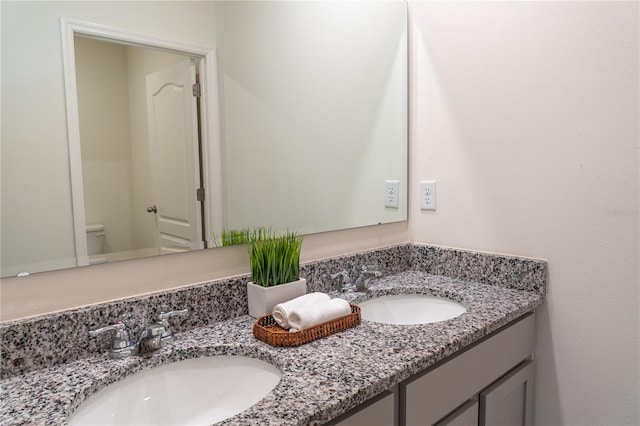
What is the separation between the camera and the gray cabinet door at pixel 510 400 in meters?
1.24

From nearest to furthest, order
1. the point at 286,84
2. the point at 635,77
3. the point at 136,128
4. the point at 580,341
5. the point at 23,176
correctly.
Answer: the point at 23,176, the point at 136,128, the point at 635,77, the point at 580,341, the point at 286,84

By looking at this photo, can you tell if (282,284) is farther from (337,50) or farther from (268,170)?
(337,50)

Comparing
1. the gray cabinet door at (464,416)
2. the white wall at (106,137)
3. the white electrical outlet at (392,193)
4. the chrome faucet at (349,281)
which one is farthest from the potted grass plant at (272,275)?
the white electrical outlet at (392,193)

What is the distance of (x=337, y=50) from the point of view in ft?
5.40

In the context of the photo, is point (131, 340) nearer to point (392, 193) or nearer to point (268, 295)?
point (268, 295)

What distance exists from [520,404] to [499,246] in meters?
0.50

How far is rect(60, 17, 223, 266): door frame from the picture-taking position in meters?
0.99

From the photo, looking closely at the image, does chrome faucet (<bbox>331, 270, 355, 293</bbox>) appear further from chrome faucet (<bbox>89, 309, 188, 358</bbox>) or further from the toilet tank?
the toilet tank

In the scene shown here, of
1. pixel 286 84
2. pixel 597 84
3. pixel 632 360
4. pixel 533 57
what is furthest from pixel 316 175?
pixel 632 360

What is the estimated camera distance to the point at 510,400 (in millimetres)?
1349

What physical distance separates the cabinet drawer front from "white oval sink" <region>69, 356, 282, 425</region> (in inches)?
12.7

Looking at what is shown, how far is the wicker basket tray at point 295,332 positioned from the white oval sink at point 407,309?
30 centimetres

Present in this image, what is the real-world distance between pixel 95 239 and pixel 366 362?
0.66m

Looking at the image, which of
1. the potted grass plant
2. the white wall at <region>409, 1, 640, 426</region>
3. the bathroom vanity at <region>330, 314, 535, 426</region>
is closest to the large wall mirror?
the potted grass plant
